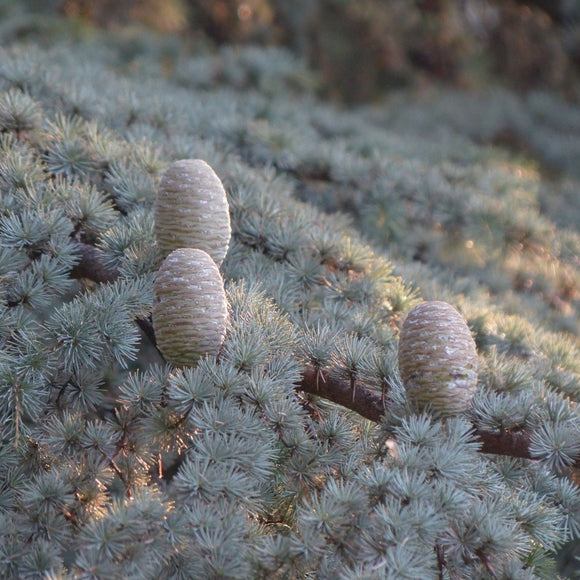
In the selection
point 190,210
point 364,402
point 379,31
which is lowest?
point 379,31

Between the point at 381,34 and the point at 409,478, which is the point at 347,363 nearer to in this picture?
the point at 409,478

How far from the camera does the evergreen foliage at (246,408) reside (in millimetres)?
707

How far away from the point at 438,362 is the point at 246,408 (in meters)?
0.22

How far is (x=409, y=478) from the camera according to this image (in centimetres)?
73

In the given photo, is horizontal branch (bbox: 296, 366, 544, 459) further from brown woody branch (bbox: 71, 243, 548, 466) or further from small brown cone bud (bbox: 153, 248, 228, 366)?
small brown cone bud (bbox: 153, 248, 228, 366)

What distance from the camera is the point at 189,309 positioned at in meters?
0.85

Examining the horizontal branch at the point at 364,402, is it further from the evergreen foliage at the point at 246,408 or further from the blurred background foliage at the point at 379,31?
the blurred background foliage at the point at 379,31

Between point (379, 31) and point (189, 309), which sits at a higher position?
point (189, 309)

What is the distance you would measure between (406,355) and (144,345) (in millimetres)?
1118

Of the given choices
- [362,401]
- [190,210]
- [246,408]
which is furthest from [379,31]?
[246,408]

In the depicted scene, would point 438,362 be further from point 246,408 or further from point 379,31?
point 379,31

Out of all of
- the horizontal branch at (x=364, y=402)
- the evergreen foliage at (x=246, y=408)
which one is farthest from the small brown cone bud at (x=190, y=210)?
the horizontal branch at (x=364, y=402)

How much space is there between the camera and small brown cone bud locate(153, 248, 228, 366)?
854 mm

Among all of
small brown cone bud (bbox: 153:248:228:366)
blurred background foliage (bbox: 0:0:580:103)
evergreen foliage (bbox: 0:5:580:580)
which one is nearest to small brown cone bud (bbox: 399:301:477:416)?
evergreen foliage (bbox: 0:5:580:580)
